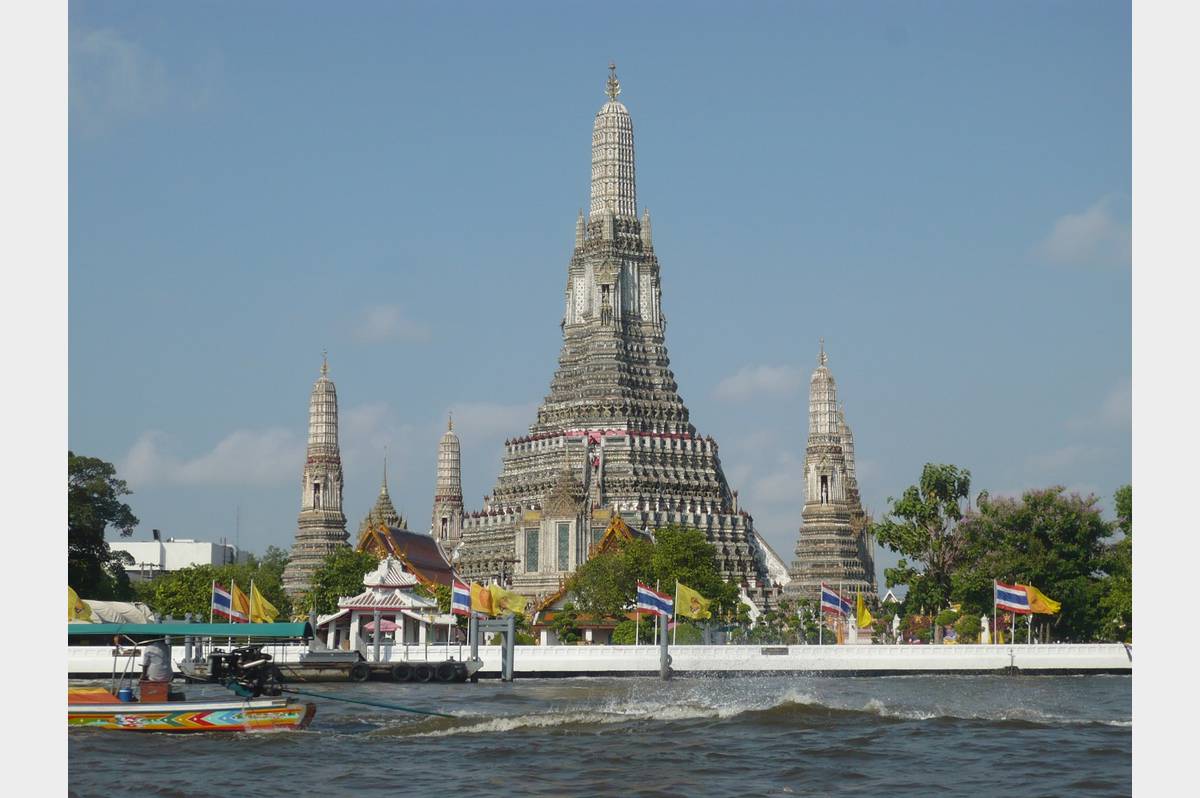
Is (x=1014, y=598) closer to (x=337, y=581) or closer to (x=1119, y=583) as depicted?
A: (x=1119, y=583)

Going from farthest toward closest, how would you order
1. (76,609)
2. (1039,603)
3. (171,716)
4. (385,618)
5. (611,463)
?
(611,463)
(385,618)
(1039,603)
(76,609)
(171,716)

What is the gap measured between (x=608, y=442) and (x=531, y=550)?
835 cm

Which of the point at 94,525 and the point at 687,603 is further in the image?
the point at 94,525

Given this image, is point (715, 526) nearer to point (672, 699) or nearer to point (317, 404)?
point (317, 404)

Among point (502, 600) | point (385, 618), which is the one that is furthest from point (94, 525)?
point (502, 600)

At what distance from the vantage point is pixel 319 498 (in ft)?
347

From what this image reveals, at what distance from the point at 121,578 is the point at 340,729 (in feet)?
186

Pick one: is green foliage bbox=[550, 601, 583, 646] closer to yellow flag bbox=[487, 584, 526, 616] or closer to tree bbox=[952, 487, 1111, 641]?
yellow flag bbox=[487, 584, 526, 616]

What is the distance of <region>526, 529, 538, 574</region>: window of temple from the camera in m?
94.8

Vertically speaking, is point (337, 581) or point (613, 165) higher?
point (613, 165)

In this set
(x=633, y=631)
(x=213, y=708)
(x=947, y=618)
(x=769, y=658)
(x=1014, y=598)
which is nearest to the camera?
(x=213, y=708)

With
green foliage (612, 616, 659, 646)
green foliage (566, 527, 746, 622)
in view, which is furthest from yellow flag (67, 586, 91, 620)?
green foliage (566, 527, 746, 622)

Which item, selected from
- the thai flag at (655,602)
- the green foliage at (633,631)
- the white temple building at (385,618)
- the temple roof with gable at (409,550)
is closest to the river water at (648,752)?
the thai flag at (655,602)

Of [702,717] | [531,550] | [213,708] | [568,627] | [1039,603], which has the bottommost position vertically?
[568,627]
